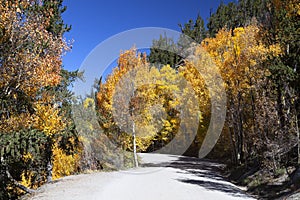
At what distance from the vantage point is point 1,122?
10.4 metres

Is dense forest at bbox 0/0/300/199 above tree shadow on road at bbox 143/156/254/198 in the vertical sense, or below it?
above

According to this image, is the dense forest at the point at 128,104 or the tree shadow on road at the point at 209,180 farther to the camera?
the tree shadow on road at the point at 209,180

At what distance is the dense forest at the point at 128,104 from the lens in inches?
397

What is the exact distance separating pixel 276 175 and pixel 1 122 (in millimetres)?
11408

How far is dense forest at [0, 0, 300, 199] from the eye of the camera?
33.1ft

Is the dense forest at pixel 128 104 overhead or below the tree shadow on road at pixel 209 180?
overhead

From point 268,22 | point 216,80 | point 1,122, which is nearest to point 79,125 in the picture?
point 1,122

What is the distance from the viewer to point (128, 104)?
1842 cm

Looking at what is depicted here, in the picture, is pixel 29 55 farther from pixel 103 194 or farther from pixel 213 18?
pixel 213 18

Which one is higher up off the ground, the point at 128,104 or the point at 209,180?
the point at 128,104

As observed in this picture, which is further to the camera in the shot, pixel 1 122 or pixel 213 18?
pixel 213 18

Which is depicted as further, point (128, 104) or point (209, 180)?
point (128, 104)

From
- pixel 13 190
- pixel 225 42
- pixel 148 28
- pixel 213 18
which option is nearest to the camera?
pixel 13 190

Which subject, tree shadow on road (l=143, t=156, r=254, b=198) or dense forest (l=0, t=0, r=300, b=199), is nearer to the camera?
dense forest (l=0, t=0, r=300, b=199)
